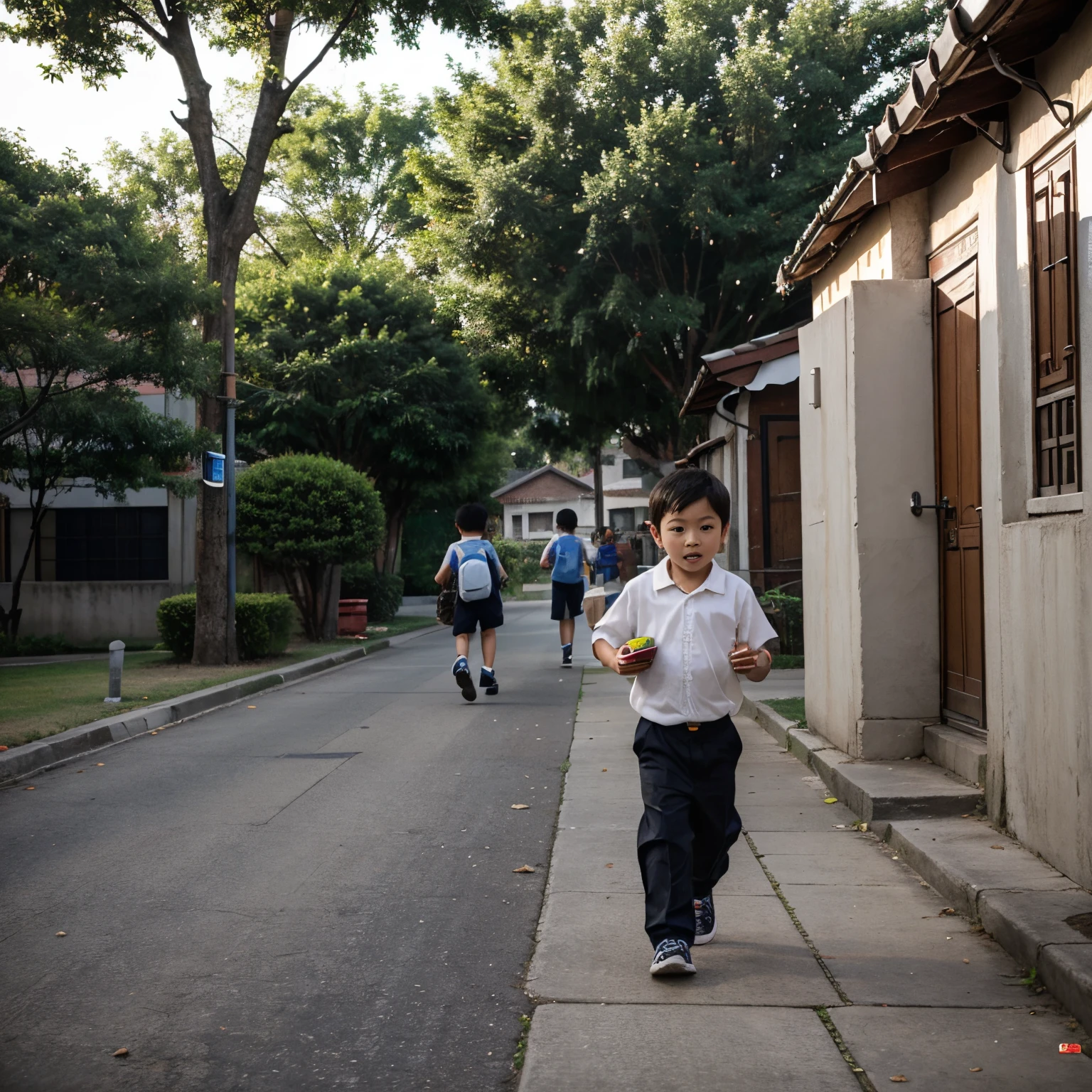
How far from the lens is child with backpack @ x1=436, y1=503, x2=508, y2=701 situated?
450 inches

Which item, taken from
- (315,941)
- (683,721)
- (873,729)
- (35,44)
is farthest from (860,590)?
(35,44)

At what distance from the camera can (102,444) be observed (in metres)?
18.4

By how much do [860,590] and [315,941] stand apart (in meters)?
3.88

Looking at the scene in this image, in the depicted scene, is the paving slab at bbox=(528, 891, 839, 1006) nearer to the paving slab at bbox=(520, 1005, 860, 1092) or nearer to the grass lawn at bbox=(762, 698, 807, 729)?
the paving slab at bbox=(520, 1005, 860, 1092)

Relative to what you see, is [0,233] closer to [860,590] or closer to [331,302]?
[860,590]

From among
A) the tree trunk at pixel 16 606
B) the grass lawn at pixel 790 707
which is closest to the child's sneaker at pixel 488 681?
the grass lawn at pixel 790 707

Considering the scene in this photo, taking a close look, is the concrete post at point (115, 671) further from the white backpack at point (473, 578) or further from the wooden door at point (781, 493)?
the wooden door at point (781, 493)

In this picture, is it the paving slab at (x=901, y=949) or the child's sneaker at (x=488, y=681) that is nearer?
the paving slab at (x=901, y=949)

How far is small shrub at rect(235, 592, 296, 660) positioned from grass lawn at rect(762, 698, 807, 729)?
7907mm

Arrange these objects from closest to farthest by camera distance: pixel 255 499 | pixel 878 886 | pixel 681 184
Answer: pixel 878 886
pixel 255 499
pixel 681 184

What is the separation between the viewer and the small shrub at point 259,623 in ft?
51.9

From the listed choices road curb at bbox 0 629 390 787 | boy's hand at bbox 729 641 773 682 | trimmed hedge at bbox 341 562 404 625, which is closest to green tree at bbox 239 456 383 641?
road curb at bbox 0 629 390 787

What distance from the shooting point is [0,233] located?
15266 millimetres

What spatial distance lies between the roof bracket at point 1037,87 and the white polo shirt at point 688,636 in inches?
90.7
